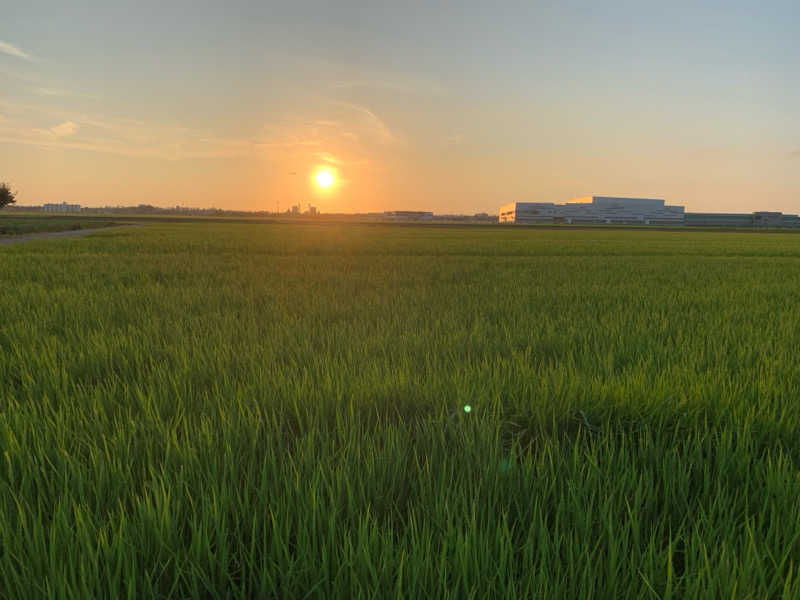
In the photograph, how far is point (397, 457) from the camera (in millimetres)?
1307

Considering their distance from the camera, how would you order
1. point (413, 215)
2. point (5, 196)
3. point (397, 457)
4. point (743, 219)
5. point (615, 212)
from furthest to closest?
point (413, 215) < point (615, 212) < point (743, 219) < point (5, 196) < point (397, 457)

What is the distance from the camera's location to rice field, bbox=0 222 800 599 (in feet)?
2.97

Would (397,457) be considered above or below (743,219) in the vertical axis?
below

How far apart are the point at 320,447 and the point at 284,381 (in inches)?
23.8

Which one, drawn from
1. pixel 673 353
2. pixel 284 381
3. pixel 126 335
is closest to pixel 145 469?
pixel 284 381

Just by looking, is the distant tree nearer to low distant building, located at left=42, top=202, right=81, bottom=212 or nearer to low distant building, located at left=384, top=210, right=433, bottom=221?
low distant building, located at left=384, top=210, right=433, bottom=221

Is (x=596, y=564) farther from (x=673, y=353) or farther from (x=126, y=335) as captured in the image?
(x=126, y=335)

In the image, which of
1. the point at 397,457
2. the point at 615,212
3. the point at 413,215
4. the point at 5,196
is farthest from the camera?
the point at 413,215

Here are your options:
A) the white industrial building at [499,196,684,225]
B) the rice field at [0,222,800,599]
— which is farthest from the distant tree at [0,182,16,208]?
the white industrial building at [499,196,684,225]

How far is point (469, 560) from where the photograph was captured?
2.95 feet

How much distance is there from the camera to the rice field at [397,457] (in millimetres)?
905

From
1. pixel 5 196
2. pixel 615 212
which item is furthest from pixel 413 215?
pixel 5 196

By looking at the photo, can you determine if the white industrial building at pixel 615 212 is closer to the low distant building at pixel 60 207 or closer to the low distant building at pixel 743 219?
the low distant building at pixel 743 219

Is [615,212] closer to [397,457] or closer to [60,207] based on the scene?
[397,457]
